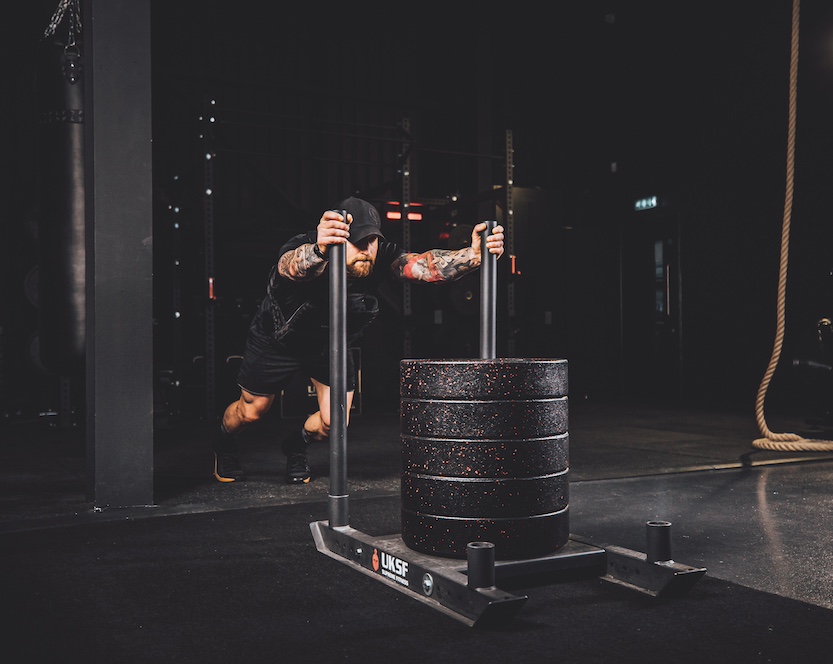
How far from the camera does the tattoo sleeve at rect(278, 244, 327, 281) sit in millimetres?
2834

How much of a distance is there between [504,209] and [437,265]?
213 inches

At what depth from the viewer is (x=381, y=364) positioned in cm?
847

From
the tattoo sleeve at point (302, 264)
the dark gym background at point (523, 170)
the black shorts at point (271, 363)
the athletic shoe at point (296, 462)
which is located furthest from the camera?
the dark gym background at point (523, 170)

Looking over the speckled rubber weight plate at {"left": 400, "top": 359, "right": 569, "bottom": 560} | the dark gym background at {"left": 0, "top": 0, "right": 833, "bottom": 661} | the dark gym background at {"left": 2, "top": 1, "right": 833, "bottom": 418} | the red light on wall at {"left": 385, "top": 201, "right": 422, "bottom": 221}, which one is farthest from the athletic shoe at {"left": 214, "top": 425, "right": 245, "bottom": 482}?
the red light on wall at {"left": 385, "top": 201, "right": 422, "bottom": 221}

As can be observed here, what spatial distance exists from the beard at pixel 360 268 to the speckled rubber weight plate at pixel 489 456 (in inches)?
42.5

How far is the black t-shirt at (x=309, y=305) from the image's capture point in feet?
11.6

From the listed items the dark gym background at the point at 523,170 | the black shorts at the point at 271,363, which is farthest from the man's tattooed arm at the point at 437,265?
the dark gym background at the point at 523,170

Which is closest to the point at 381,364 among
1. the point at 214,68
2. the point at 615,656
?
the point at 214,68

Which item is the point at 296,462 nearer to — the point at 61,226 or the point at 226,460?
the point at 226,460

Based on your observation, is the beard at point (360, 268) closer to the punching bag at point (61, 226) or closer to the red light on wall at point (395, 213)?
the punching bag at point (61, 226)

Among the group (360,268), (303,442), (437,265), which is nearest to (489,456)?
(437,265)

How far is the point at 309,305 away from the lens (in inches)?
141

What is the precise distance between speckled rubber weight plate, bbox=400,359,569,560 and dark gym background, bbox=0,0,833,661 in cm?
135

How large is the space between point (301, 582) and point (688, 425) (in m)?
5.09
